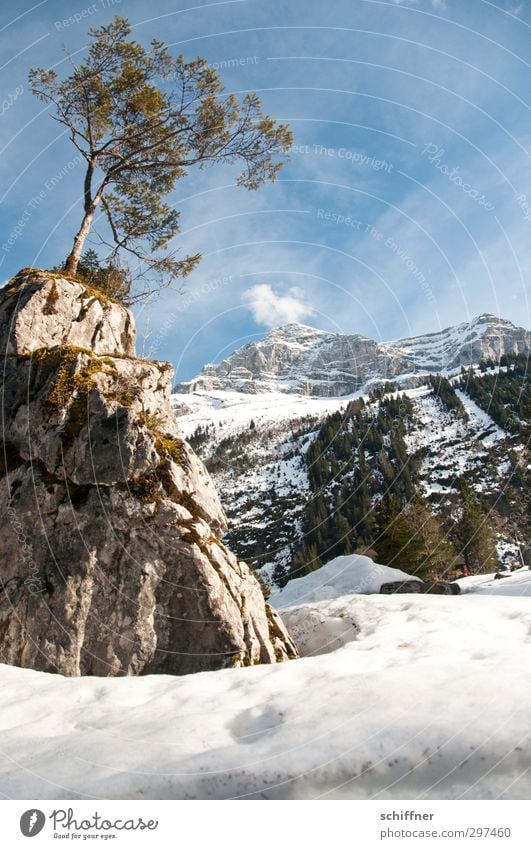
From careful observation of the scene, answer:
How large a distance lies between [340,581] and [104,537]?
10.9 metres

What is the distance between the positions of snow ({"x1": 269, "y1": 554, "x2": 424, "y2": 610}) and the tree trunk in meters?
12.9

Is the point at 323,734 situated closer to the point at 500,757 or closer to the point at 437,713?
the point at 437,713

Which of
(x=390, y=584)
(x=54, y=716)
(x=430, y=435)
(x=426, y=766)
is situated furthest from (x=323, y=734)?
(x=430, y=435)

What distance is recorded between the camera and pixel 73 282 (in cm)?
1195

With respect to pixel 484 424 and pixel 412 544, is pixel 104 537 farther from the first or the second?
pixel 484 424

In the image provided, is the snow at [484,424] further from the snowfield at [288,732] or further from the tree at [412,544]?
the snowfield at [288,732]

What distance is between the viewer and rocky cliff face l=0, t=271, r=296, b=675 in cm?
728

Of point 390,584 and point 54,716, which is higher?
Answer: point 54,716

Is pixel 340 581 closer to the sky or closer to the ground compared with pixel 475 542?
closer to the sky

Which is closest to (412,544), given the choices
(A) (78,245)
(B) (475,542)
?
(B) (475,542)

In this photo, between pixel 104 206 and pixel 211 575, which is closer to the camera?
pixel 211 575

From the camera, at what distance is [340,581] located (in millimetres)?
16438

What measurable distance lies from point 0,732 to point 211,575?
3907mm
